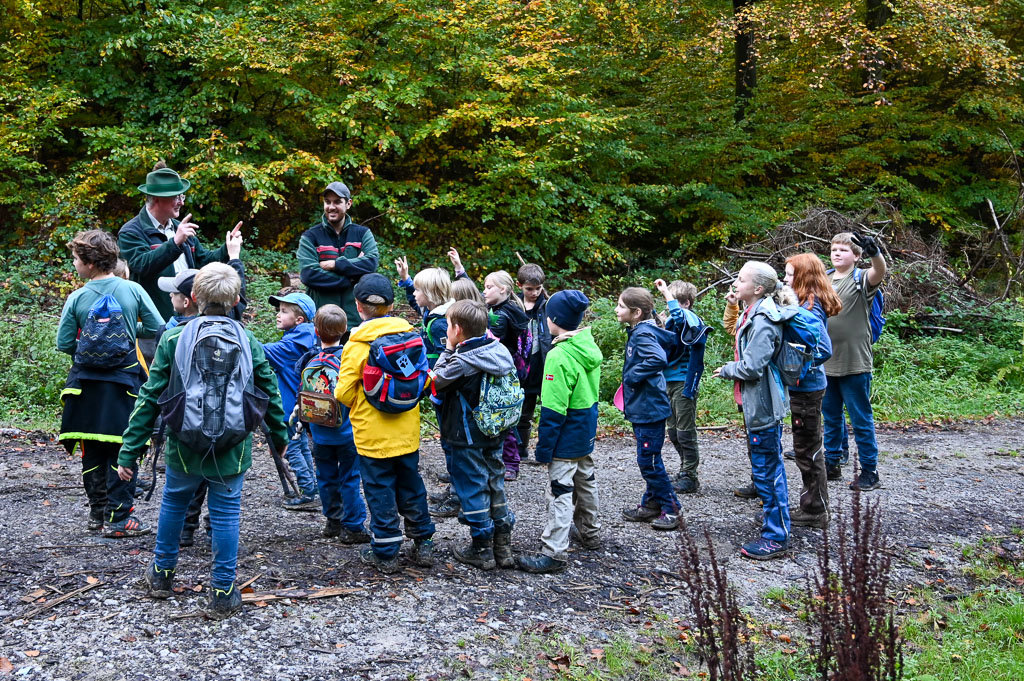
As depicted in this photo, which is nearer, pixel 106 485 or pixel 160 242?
pixel 106 485

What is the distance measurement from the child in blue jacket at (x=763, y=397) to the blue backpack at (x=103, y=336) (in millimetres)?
3964

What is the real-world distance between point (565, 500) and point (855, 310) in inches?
138

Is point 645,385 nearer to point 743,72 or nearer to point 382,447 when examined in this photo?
point 382,447

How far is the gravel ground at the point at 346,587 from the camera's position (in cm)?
380

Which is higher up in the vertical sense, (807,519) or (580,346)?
(580,346)

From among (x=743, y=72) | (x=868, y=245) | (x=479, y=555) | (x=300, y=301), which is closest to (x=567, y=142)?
(x=743, y=72)

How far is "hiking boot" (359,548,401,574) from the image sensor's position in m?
4.79

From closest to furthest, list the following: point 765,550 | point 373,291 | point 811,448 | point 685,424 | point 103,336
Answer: point 373,291 < point 103,336 < point 765,550 < point 811,448 < point 685,424

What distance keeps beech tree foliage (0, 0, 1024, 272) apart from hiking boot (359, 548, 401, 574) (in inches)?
314

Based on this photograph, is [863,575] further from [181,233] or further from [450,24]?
[450,24]

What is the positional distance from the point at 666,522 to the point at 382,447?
2.34 m

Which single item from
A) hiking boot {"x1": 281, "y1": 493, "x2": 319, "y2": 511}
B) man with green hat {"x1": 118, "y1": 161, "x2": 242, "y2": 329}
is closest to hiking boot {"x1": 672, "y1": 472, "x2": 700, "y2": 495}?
hiking boot {"x1": 281, "y1": 493, "x2": 319, "y2": 511}

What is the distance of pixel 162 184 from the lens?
582 cm

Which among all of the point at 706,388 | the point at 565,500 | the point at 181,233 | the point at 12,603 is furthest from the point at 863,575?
the point at 706,388
